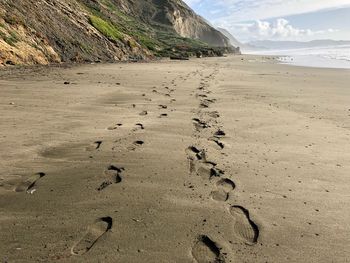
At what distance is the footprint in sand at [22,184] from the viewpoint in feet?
14.2

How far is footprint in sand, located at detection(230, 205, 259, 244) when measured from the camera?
3515mm

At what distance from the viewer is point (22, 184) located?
445cm

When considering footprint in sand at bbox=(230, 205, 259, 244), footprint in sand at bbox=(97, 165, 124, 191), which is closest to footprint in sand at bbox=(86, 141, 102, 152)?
footprint in sand at bbox=(97, 165, 124, 191)

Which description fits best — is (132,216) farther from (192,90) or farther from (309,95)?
(309,95)

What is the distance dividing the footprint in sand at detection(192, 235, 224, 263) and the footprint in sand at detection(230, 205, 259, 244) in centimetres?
30

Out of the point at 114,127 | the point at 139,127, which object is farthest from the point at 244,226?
the point at 114,127

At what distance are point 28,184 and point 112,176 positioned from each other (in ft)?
3.12

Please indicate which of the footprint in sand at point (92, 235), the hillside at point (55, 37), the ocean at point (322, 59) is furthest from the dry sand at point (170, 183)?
the ocean at point (322, 59)

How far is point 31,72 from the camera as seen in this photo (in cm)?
1476

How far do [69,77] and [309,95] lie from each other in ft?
26.7

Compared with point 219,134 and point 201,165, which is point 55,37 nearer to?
A: point 219,134

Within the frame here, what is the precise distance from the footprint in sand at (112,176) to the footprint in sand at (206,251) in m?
1.45

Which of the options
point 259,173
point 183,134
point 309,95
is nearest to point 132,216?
point 259,173

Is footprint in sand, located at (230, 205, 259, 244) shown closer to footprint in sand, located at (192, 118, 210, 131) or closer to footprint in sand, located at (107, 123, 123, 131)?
footprint in sand, located at (192, 118, 210, 131)
